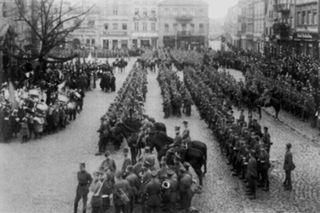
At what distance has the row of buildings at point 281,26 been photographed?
45281 mm

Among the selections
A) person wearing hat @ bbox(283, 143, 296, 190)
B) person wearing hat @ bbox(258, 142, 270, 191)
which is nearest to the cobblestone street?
person wearing hat @ bbox(283, 143, 296, 190)

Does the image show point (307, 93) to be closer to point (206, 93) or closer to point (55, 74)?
point (206, 93)

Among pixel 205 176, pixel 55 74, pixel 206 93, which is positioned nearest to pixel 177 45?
pixel 55 74

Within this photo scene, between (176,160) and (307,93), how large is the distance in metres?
13.9

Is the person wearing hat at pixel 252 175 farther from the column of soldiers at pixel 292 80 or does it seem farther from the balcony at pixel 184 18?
the balcony at pixel 184 18

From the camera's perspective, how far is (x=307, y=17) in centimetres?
4672

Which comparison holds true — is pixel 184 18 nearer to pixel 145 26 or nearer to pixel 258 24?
pixel 145 26

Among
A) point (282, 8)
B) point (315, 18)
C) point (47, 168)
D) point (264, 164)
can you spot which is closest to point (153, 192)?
point (264, 164)

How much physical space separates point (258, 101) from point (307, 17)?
22.2 metres

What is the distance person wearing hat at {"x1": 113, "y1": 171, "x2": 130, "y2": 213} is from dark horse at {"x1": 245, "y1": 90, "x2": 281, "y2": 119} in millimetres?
15719

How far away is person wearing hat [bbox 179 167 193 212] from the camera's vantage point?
12.5 meters

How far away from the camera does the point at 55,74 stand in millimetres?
37938

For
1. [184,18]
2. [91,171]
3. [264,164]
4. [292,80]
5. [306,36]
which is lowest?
[91,171]

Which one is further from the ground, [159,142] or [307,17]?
[307,17]
